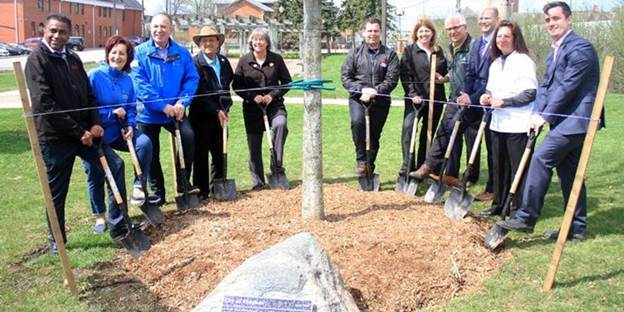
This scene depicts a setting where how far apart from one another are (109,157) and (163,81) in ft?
3.97

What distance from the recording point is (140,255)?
528 centimetres

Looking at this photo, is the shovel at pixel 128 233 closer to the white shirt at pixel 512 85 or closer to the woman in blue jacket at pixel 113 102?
the woman in blue jacket at pixel 113 102

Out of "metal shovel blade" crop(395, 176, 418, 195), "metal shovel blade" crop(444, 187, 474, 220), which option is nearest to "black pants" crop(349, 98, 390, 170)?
"metal shovel blade" crop(395, 176, 418, 195)

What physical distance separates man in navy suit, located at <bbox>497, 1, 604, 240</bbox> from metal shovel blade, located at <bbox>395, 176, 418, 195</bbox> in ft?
5.85

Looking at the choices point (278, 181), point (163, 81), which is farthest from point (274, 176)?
point (163, 81)

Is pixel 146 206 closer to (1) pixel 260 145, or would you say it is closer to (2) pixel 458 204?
(1) pixel 260 145

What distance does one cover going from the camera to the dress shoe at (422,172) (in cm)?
724

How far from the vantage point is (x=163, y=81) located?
6523 millimetres

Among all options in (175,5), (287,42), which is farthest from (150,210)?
(175,5)

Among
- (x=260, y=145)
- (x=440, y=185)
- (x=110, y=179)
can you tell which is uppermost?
(x=260, y=145)

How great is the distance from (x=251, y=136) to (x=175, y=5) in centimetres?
6794

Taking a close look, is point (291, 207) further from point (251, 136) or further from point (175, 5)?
point (175, 5)

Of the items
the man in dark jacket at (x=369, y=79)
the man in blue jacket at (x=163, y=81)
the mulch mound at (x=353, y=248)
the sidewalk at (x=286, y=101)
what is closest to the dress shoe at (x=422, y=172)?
the man in dark jacket at (x=369, y=79)

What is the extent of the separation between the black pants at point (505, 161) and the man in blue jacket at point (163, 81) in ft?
10.8
